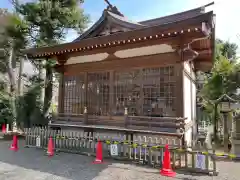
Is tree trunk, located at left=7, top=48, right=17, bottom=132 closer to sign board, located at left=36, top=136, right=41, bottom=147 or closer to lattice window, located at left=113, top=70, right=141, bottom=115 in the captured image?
sign board, located at left=36, top=136, right=41, bottom=147

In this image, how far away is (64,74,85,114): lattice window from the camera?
8.68 meters

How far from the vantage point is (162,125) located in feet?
20.8

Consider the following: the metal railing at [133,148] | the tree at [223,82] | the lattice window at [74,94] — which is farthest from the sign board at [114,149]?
the tree at [223,82]

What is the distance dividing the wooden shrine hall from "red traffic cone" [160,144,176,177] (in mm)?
1125

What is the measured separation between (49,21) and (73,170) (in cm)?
1010

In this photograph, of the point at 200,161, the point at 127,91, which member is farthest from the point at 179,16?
the point at 200,161

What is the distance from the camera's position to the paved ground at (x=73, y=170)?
15.5 ft

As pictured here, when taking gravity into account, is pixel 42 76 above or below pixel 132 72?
above

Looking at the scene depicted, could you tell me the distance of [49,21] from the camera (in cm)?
1220

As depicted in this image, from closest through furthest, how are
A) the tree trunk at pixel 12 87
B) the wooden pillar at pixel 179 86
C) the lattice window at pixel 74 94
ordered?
the wooden pillar at pixel 179 86
the lattice window at pixel 74 94
the tree trunk at pixel 12 87

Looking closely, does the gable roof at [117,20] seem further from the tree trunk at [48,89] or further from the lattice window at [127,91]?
the tree trunk at [48,89]

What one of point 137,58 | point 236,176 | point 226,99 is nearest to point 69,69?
point 137,58

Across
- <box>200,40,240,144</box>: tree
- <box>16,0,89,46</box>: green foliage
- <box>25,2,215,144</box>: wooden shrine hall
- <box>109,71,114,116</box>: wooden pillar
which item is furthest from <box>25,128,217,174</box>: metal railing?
<box>16,0,89,46</box>: green foliage

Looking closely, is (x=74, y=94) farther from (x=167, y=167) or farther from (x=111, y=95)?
(x=167, y=167)
